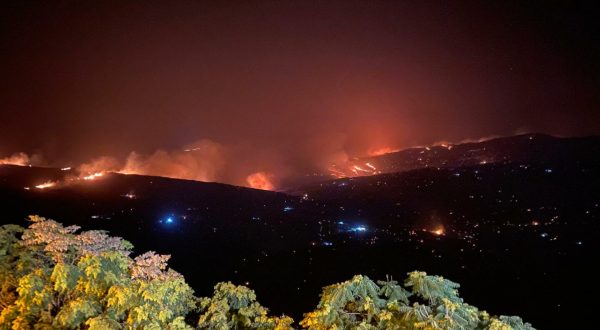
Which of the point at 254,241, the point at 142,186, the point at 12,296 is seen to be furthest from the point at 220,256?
the point at 12,296

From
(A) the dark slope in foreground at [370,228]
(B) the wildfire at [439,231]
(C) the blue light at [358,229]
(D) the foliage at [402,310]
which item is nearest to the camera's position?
(D) the foliage at [402,310]

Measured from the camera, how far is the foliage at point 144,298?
719cm

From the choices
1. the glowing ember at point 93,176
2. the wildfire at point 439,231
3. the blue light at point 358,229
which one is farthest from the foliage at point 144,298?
the glowing ember at point 93,176

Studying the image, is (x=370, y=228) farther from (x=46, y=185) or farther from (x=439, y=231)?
(x=46, y=185)

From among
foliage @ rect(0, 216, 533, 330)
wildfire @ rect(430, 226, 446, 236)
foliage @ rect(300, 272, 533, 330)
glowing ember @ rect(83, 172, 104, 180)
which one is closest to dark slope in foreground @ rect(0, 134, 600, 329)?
wildfire @ rect(430, 226, 446, 236)

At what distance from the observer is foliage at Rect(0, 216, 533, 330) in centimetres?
719

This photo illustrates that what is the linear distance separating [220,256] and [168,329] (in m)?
53.8

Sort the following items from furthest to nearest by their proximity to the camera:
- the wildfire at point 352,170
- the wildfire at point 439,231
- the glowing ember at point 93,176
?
the wildfire at point 352,170 → the glowing ember at point 93,176 → the wildfire at point 439,231

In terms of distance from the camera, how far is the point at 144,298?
28.3 ft

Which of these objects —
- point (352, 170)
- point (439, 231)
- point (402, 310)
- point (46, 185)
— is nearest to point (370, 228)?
point (439, 231)

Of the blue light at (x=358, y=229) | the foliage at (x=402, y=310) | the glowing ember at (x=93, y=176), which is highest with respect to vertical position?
the glowing ember at (x=93, y=176)

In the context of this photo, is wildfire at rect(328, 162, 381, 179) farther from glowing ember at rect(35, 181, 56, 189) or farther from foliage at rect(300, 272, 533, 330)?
foliage at rect(300, 272, 533, 330)

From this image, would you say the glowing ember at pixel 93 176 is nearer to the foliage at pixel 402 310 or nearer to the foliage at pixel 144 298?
the foliage at pixel 144 298

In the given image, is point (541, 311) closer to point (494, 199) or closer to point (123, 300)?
point (494, 199)
